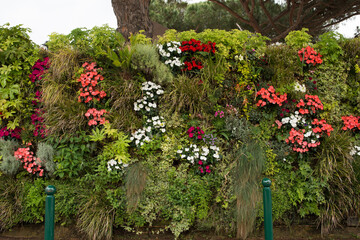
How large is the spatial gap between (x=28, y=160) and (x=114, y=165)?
4.56ft

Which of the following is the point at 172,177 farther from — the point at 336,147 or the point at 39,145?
the point at 336,147

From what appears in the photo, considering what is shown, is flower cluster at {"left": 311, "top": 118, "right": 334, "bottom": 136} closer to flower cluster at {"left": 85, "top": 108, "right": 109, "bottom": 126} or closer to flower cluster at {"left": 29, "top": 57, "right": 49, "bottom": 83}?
flower cluster at {"left": 85, "top": 108, "right": 109, "bottom": 126}

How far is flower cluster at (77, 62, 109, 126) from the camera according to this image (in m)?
4.53

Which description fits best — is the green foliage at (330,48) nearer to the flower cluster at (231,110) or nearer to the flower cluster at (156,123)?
the flower cluster at (231,110)

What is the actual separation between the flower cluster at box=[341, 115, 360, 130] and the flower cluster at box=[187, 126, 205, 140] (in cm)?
244

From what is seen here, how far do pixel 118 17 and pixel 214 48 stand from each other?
9.01 feet

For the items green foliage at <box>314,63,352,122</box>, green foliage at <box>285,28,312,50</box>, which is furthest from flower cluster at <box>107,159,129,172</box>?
green foliage at <box>285,28,312,50</box>

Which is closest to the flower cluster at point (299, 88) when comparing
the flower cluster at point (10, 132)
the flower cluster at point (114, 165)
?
the flower cluster at point (114, 165)

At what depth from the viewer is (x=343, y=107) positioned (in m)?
5.05

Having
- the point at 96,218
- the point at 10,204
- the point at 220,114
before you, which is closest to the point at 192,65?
the point at 220,114

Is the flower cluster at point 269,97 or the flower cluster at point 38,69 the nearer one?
the flower cluster at point 269,97

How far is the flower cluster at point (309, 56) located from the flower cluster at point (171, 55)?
2131 mm

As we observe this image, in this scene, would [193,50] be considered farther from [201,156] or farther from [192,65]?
[201,156]

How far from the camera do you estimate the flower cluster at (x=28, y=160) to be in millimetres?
4465
